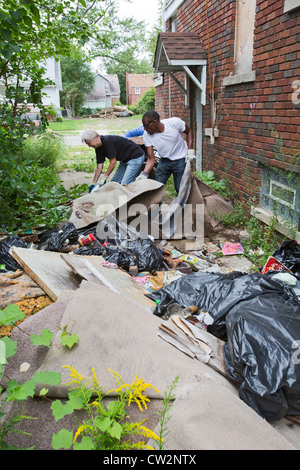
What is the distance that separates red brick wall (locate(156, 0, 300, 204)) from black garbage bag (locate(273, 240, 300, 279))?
0.98m

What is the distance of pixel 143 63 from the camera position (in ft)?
152

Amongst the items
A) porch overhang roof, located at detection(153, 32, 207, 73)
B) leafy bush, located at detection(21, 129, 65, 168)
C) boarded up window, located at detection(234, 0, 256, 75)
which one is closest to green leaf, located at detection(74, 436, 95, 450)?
boarded up window, located at detection(234, 0, 256, 75)

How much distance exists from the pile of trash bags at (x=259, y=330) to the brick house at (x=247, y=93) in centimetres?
160

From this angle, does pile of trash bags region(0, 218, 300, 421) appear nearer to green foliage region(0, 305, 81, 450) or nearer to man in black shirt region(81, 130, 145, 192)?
green foliage region(0, 305, 81, 450)

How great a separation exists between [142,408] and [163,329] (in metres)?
0.71

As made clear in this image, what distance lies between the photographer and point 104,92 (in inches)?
2468

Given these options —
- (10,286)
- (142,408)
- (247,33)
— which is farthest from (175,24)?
(142,408)

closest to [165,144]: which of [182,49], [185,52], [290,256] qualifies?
[290,256]

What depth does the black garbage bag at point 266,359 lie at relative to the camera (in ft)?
6.62

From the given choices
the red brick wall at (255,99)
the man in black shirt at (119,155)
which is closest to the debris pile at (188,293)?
the man in black shirt at (119,155)

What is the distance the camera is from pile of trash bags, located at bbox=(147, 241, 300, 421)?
6.66 ft

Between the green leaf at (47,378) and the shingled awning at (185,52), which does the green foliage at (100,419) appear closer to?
the green leaf at (47,378)

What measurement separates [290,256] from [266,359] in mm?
1819
